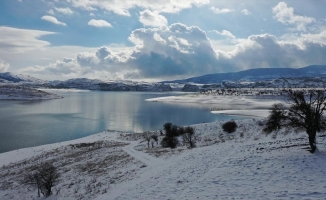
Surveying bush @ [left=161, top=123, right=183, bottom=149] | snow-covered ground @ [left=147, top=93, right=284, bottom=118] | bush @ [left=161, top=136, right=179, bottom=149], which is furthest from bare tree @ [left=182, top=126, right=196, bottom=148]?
snow-covered ground @ [left=147, top=93, right=284, bottom=118]

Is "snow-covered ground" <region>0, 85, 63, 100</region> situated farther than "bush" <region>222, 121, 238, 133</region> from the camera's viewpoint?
Yes

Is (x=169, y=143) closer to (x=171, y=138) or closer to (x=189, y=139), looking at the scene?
(x=171, y=138)

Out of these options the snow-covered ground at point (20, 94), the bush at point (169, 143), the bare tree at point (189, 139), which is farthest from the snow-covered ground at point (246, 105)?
the snow-covered ground at point (20, 94)

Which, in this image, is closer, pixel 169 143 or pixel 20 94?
pixel 169 143

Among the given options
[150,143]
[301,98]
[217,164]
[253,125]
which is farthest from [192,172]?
[253,125]

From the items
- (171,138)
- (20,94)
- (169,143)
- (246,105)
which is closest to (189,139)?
(171,138)

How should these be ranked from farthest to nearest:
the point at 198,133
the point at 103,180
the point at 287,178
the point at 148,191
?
the point at 198,133
the point at 103,180
the point at 148,191
the point at 287,178

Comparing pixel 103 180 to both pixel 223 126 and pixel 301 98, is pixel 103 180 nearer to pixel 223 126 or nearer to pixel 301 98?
pixel 301 98

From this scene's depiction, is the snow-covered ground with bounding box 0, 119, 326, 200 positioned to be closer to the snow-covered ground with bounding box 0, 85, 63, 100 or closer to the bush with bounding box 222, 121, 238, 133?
the bush with bounding box 222, 121, 238, 133

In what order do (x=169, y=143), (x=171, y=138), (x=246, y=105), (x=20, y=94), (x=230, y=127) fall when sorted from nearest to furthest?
(x=169, y=143), (x=171, y=138), (x=230, y=127), (x=246, y=105), (x=20, y=94)

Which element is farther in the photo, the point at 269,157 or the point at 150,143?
the point at 150,143

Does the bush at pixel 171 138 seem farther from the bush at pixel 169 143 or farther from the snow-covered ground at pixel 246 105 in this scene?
the snow-covered ground at pixel 246 105

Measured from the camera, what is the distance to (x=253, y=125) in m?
45.2

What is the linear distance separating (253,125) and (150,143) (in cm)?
1839
